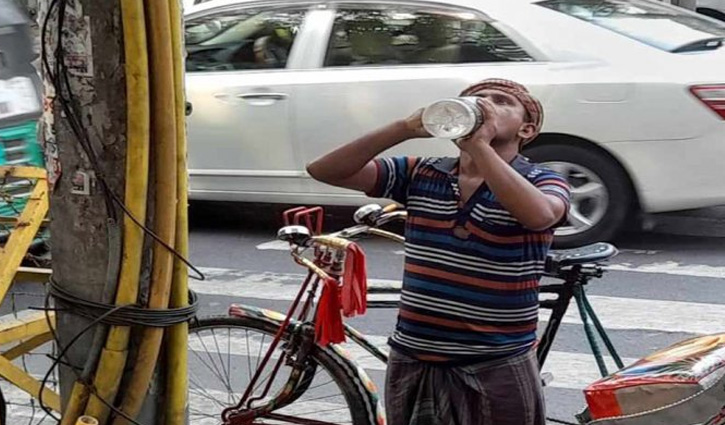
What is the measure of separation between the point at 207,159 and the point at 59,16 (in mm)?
5000

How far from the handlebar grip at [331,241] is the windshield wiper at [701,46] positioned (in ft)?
13.4

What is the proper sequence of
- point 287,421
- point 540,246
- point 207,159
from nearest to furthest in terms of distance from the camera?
1. point 540,246
2. point 287,421
3. point 207,159

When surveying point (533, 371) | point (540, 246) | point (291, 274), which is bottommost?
point (291, 274)

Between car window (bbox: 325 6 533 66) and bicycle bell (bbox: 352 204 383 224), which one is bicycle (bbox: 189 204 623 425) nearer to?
bicycle bell (bbox: 352 204 383 224)

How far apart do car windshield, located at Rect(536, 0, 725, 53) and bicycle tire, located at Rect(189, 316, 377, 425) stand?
3.92m

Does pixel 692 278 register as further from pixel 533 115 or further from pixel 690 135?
pixel 533 115

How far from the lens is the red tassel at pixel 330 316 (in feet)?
9.61

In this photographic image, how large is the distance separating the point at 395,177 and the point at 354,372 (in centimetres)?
95

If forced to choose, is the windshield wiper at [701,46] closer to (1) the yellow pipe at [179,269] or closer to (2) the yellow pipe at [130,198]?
(1) the yellow pipe at [179,269]

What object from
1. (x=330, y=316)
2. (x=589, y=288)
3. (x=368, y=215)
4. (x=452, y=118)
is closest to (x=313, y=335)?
(x=330, y=316)

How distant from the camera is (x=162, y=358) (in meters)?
2.48

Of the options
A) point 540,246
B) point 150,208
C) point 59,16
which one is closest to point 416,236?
point 540,246

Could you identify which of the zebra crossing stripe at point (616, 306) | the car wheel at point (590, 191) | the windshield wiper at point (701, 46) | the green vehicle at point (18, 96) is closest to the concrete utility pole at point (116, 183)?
the zebra crossing stripe at point (616, 306)

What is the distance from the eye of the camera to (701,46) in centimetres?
653
